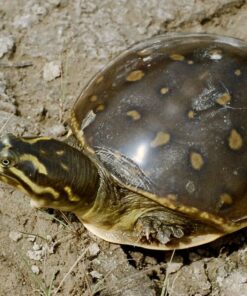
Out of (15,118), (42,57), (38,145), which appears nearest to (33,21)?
(42,57)

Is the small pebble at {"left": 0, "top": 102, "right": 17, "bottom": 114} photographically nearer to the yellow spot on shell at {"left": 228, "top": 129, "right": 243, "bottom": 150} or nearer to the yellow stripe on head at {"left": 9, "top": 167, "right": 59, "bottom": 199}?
the yellow stripe on head at {"left": 9, "top": 167, "right": 59, "bottom": 199}

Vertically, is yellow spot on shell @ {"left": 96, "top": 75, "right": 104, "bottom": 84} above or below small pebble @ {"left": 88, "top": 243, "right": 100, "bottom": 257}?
above

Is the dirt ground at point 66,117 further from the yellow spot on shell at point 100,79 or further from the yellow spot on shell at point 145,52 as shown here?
the yellow spot on shell at point 145,52

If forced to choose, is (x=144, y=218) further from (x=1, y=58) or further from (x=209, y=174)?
(x=1, y=58)

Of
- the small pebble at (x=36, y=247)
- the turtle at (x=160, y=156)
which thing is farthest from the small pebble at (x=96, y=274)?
the small pebble at (x=36, y=247)

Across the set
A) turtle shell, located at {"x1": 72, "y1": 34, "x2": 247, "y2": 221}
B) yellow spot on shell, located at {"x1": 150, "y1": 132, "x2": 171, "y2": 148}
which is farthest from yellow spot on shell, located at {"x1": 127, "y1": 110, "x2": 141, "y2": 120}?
yellow spot on shell, located at {"x1": 150, "y1": 132, "x2": 171, "y2": 148}

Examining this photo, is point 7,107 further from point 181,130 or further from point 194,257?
point 194,257
